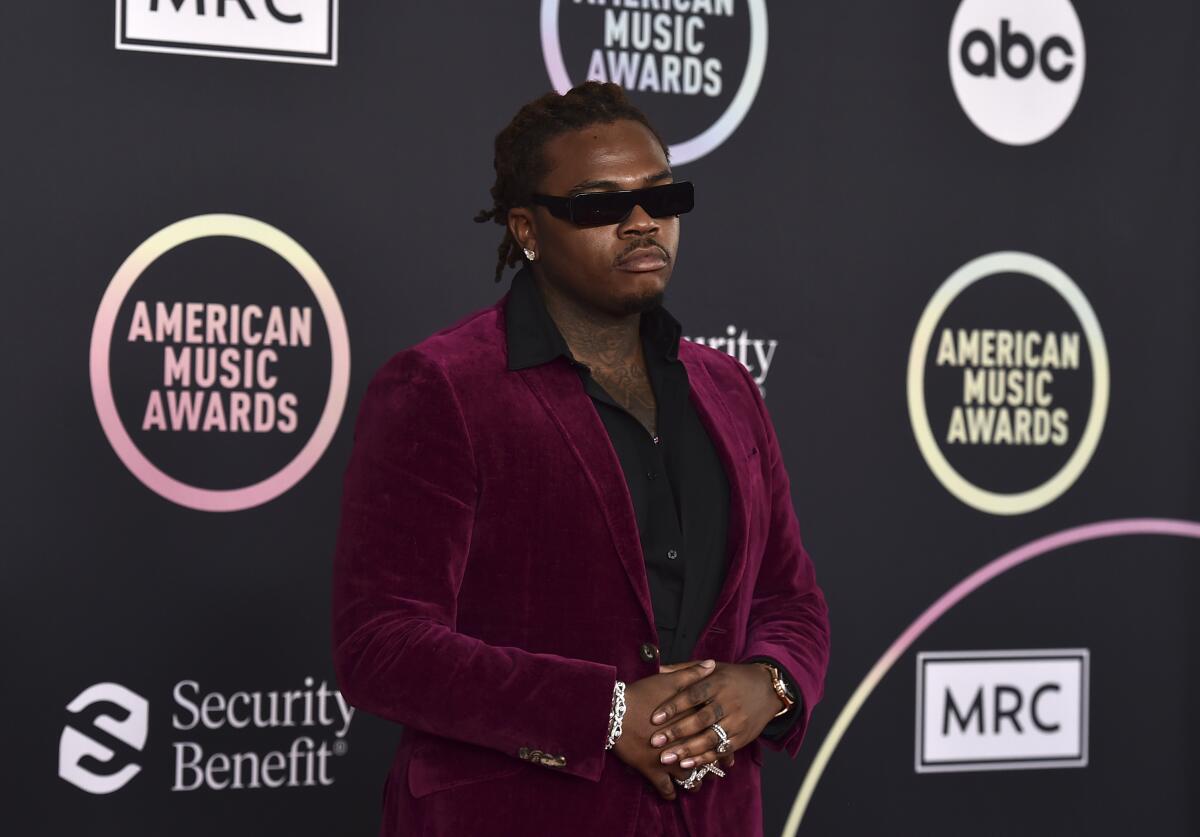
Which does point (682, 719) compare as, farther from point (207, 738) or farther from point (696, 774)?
point (207, 738)

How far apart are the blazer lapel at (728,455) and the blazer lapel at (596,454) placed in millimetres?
120

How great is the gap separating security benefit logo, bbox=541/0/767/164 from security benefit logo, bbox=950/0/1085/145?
1.70 feet

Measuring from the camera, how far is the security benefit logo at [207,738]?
2.73m

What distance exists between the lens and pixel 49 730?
107 inches

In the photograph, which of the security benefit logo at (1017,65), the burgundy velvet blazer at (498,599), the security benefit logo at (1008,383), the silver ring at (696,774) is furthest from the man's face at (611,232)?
the security benefit logo at (1017,65)

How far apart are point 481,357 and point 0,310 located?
132 cm

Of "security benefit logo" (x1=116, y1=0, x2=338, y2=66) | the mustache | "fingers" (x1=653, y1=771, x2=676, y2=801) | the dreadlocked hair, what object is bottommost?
"fingers" (x1=653, y1=771, x2=676, y2=801)

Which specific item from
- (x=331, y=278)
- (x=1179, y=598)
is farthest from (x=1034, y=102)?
(x=331, y=278)

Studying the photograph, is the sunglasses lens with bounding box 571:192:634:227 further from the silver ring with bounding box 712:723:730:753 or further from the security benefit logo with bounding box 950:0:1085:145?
the security benefit logo with bounding box 950:0:1085:145

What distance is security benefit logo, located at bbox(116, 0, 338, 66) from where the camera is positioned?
2.77m

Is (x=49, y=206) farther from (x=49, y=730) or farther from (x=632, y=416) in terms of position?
(x=632, y=416)

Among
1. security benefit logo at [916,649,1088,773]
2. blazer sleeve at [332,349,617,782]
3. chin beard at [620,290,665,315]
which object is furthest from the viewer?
security benefit logo at [916,649,1088,773]

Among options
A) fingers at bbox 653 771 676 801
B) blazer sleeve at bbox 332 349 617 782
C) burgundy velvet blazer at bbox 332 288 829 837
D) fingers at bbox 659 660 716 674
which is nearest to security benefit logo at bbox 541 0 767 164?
burgundy velvet blazer at bbox 332 288 829 837

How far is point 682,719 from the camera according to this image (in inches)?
66.5
